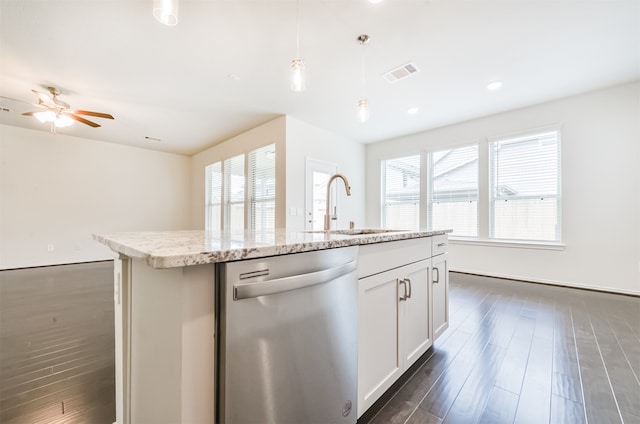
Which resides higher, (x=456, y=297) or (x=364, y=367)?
(x=364, y=367)

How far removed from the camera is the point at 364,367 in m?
1.19

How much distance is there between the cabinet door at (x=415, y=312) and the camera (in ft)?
4.76

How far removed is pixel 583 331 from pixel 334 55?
347cm

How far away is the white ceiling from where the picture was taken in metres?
2.12

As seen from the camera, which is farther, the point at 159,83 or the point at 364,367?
the point at 159,83

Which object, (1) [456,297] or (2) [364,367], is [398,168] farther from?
(2) [364,367]

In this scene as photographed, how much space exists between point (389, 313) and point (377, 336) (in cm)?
14

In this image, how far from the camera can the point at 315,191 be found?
470 cm

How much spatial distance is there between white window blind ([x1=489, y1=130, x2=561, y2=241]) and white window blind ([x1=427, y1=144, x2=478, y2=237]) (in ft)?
0.93

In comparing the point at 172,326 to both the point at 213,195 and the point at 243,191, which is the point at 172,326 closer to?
the point at 243,191

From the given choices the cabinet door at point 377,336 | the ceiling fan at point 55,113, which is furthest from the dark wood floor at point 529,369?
the ceiling fan at point 55,113

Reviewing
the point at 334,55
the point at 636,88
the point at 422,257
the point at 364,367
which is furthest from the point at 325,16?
the point at 636,88

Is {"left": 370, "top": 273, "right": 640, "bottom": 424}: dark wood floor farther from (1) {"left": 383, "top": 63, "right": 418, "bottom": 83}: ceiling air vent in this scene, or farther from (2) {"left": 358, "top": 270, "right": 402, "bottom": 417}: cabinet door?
(1) {"left": 383, "top": 63, "right": 418, "bottom": 83}: ceiling air vent

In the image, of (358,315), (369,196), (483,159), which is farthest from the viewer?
(369,196)
